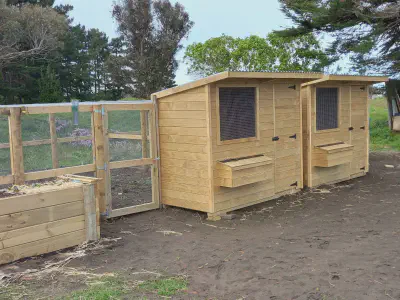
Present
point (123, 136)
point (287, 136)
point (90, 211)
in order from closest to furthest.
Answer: point (90, 211), point (123, 136), point (287, 136)

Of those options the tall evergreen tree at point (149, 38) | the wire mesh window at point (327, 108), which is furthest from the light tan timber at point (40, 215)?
the tall evergreen tree at point (149, 38)

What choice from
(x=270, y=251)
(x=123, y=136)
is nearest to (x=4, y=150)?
(x=123, y=136)

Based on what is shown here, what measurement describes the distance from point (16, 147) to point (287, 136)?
173 inches

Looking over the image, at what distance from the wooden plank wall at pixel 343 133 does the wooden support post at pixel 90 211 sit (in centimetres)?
448

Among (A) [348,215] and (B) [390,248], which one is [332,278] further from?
(A) [348,215]

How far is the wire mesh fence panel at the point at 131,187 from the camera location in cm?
728

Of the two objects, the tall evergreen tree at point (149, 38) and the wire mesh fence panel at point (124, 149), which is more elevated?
the tall evergreen tree at point (149, 38)

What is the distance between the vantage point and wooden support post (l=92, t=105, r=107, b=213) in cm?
637

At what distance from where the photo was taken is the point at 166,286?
4055 millimetres

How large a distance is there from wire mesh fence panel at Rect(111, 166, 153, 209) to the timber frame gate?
0.25m

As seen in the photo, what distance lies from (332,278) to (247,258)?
3.18ft

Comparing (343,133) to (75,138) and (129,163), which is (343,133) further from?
(75,138)

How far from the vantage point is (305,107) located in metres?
8.59

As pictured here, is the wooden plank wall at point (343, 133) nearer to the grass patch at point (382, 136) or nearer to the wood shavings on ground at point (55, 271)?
the wood shavings on ground at point (55, 271)
